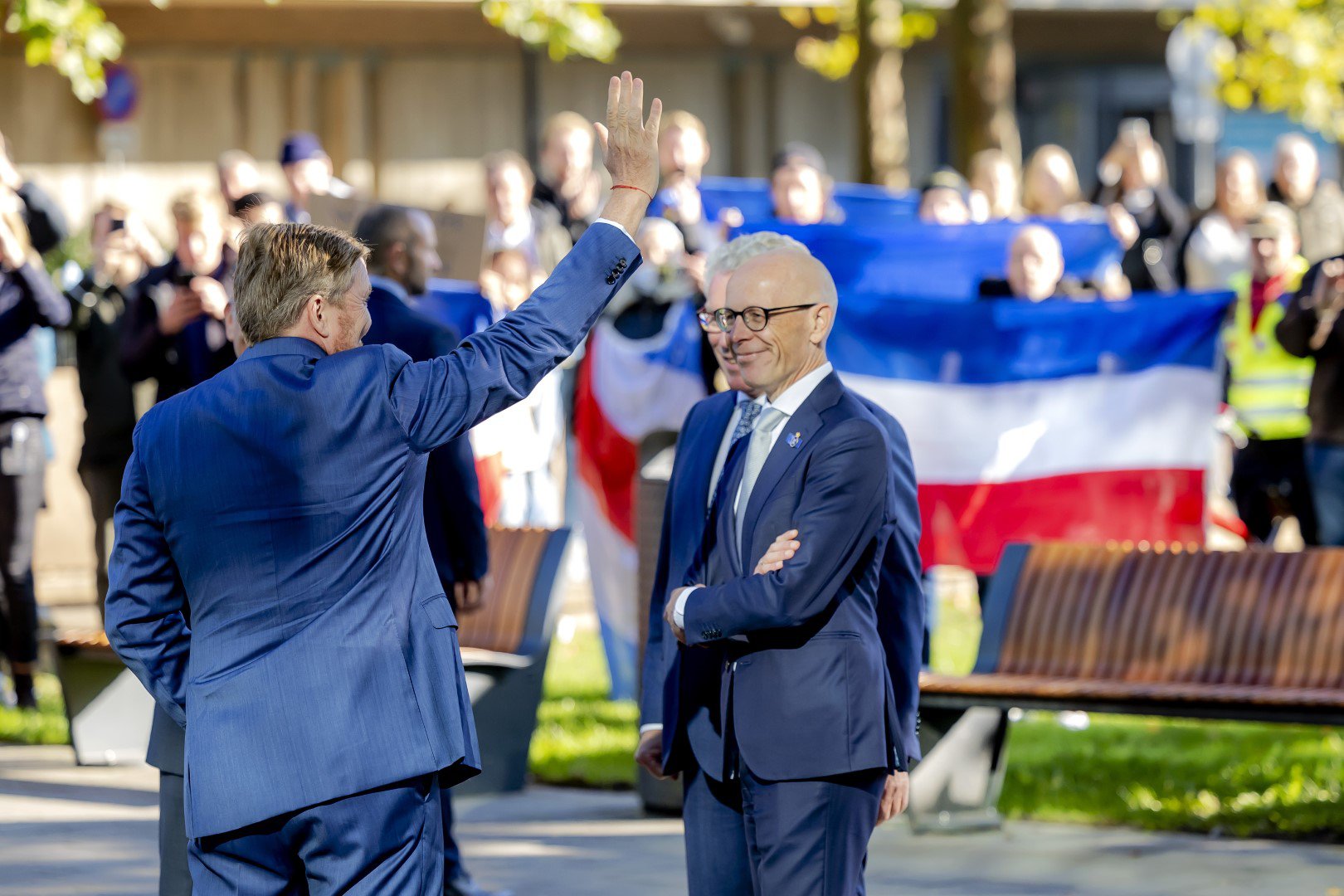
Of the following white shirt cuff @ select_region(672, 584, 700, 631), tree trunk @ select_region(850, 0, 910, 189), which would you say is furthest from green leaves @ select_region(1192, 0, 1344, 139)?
white shirt cuff @ select_region(672, 584, 700, 631)

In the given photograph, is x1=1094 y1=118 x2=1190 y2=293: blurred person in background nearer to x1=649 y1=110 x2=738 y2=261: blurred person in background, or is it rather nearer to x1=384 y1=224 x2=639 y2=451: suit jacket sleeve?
x1=649 y1=110 x2=738 y2=261: blurred person in background

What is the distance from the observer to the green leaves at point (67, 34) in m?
12.8

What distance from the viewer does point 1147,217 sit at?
1238 centimetres

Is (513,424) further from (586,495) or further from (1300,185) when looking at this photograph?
(1300,185)

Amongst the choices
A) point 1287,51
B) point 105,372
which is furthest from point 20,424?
point 1287,51

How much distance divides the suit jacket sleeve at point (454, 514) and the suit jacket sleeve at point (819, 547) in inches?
83.6

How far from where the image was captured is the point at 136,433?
425 centimetres

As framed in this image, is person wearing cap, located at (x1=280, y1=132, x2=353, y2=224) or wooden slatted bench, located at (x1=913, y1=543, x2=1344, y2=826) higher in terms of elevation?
person wearing cap, located at (x1=280, y1=132, x2=353, y2=224)

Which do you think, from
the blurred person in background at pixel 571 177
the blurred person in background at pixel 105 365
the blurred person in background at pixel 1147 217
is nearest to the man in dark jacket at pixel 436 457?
the blurred person in background at pixel 105 365

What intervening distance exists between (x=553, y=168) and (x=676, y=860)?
19.9 feet

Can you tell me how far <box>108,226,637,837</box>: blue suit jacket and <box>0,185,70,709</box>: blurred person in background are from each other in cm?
618

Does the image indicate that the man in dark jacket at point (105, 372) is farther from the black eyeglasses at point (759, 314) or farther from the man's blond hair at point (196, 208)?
the black eyeglasses at point (759, 314)

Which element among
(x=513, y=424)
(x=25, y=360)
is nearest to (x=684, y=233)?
(x=513, y=424)

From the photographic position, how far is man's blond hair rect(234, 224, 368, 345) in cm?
409
